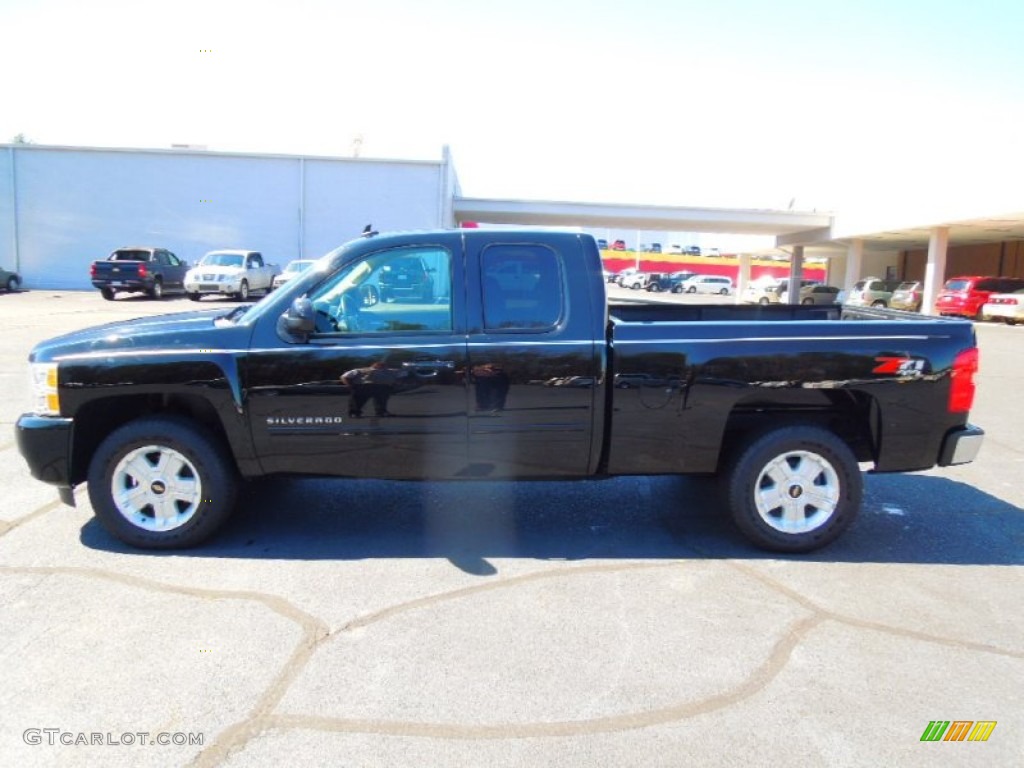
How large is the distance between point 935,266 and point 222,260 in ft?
95.5

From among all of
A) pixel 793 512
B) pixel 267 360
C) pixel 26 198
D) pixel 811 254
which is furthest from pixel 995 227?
pixel 26 198

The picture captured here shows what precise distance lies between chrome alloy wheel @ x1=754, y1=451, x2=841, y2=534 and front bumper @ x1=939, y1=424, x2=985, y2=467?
0.73m

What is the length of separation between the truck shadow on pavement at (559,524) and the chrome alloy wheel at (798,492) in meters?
0.22

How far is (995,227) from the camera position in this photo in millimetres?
30156

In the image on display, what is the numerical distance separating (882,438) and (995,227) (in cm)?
3186

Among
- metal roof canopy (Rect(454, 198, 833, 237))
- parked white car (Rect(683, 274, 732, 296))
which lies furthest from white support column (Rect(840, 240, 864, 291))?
parked white car (Rect(683, 274, 732, 296))

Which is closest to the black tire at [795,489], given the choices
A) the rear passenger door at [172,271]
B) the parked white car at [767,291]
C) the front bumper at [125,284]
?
Answer: the front bumper at [125,284]

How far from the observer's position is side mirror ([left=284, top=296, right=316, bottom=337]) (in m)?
4.16

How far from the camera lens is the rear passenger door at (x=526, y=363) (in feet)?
14.2

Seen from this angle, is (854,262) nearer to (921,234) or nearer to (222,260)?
(921,234)

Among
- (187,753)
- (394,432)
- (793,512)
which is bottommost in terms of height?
(187,753)

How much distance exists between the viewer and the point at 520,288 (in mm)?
4426

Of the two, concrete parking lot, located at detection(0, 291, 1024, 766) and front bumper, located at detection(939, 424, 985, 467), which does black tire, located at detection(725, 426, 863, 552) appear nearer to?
concrete parking lot, located at detection(0, 291, 1024, 766)

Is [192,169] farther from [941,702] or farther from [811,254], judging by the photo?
[811,254]
